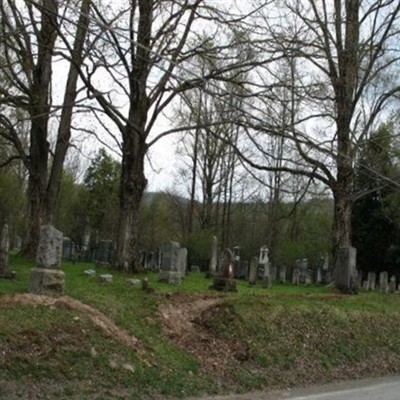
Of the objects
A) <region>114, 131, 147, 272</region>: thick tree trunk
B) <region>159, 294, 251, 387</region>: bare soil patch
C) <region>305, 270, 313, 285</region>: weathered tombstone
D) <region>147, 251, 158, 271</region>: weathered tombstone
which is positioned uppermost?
<region>114, 131, 147, 272</region>: thick tree trunk

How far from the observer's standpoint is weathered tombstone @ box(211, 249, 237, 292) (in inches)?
709

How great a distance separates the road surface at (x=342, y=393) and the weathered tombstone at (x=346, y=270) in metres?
9.11

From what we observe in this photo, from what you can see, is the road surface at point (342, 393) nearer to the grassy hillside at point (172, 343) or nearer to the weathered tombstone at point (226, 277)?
the grassy hillside at point (172, 343)

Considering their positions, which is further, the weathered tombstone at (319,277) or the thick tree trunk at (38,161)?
the weathered tombstone at (319,277)

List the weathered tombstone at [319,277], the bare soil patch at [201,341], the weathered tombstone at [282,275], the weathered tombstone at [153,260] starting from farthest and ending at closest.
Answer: the weathered tombstone at [319,277] → the weathered tombstone at [282,275] → the weathered tombstone at [153,260] → the bare soil patch at [201,341]

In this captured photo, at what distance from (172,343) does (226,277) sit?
281 inches

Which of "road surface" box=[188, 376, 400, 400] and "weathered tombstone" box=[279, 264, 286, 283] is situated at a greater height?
"weathered tombstone" box=[279, 264, 286, 283]

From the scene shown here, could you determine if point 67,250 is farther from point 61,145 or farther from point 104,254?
point 61,145

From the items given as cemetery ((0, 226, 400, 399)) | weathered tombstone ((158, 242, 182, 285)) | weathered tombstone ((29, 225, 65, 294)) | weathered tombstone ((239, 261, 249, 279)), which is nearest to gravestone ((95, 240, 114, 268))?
weathered tombstone ((158, 242, 182, 285))

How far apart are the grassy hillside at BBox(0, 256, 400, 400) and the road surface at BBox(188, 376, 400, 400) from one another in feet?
1.11

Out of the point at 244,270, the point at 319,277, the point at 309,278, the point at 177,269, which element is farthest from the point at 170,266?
the point at 319,277

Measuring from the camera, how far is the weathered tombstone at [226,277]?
18016mm

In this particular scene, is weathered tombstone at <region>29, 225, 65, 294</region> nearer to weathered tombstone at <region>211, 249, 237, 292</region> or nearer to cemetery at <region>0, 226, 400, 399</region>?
cemetery at <region>0, 226, 400, 399</region>

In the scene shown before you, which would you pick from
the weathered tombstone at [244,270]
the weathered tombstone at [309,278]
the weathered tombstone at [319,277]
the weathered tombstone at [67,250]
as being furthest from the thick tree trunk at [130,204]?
the weathered tombstone at [319,277]
